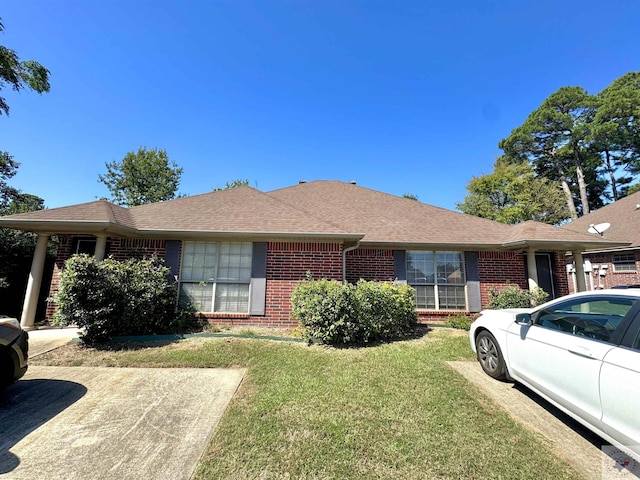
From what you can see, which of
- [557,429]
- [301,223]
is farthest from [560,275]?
[301,223]

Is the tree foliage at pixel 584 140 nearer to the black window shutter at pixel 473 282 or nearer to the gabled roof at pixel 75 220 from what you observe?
the black window shutter at pixel 473 282

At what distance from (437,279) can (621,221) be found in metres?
14.9

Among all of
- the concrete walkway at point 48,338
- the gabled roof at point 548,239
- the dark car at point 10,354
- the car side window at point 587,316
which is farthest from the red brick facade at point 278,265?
the gabled roof at point 548,239

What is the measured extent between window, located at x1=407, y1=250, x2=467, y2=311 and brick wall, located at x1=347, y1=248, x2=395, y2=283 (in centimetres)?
70

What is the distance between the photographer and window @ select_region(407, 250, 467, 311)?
888 centimetres

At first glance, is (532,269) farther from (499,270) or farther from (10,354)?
(10,354)

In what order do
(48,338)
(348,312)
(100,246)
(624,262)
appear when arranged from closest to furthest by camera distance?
(348,312) < (48,338) < (100,246) < (624,262)

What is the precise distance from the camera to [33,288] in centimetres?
735

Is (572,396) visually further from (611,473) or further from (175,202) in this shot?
(175,202)

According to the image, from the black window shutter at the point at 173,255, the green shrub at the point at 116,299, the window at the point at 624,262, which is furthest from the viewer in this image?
the window at the point at 624,262

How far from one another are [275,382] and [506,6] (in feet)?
44.3

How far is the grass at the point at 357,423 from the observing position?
2.39 metres

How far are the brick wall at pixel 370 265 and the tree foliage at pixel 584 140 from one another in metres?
27.9

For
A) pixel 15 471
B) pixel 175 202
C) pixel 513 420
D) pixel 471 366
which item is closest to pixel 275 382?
pixel 15 471
